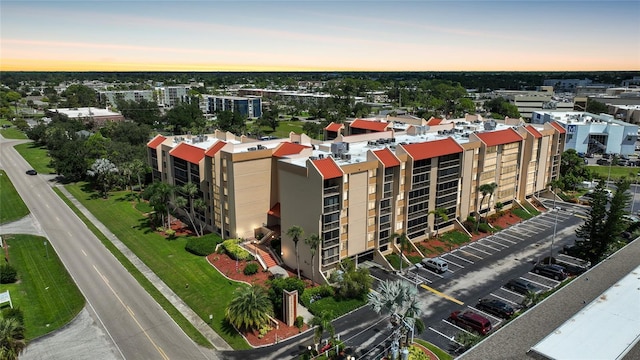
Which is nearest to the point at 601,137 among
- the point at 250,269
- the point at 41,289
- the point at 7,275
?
the point at 250,269

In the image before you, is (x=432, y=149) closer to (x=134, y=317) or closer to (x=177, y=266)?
(x=177, y=266)

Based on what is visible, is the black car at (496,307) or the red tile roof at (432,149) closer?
the black car at (496,307)

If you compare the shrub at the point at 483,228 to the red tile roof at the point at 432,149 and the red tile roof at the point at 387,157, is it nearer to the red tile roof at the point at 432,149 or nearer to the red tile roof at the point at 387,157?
the red tile roof at the point at 432,149

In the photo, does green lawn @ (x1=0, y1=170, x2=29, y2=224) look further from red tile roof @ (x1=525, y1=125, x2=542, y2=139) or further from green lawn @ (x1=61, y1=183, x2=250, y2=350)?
red tile roof @ (x1=525, y1=125, x2=542, y2=139)

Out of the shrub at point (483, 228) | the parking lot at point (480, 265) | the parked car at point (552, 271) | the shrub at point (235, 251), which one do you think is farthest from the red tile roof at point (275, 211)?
the parked car at point (552, 271)

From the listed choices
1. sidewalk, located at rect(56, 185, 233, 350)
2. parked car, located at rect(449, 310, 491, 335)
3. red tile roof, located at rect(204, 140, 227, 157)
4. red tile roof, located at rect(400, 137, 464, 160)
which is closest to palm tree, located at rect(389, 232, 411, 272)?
red tile roof, located at rect(400, 137, 464, 160)

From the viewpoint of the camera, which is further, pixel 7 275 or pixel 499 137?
pixel 499 137
